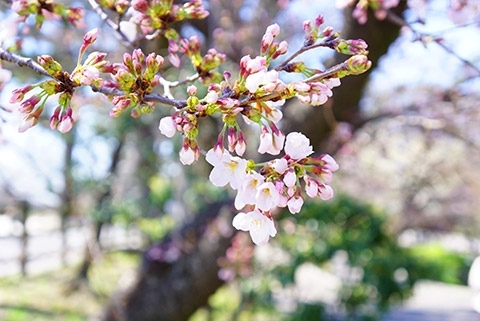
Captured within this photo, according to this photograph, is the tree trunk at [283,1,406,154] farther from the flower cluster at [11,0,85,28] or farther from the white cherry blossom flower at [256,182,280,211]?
the white cherry blossom flower at [256,182,280,211]

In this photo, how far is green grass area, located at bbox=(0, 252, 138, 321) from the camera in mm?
5570

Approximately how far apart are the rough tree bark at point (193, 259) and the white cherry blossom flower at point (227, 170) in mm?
2342

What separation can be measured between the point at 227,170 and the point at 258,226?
10 centimetres

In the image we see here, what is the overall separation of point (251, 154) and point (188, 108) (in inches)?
108

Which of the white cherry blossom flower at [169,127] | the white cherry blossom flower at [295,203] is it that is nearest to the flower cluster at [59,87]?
the white cherry blossom flower at [169,127]

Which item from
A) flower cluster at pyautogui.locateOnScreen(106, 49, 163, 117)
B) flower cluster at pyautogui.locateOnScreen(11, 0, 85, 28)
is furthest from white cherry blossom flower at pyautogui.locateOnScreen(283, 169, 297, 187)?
flower cluster at pyautogui.locateOnScreen(11, 0, 85, 28)

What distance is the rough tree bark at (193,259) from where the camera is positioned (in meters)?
3.17

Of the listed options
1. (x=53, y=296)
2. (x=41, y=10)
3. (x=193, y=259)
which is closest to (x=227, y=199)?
(x=193, y=259)

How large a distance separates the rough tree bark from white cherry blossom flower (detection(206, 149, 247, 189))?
92.2 inches

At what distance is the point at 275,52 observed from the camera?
0.82 m

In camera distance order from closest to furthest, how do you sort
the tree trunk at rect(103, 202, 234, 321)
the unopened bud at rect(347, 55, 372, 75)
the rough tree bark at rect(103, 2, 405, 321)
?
the unopened bud at rect(347, 55, 372, 75) → the rough tree bark at rect(103, 2, 405, 321) → the tree trunk at rect(103, 202, 234, 321)

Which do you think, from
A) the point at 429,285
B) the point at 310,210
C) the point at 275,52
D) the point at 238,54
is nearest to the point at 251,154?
the point at 238,54

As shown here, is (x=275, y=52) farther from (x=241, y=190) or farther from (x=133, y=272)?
(x=133, y=272)

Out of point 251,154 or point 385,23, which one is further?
point 251,154
